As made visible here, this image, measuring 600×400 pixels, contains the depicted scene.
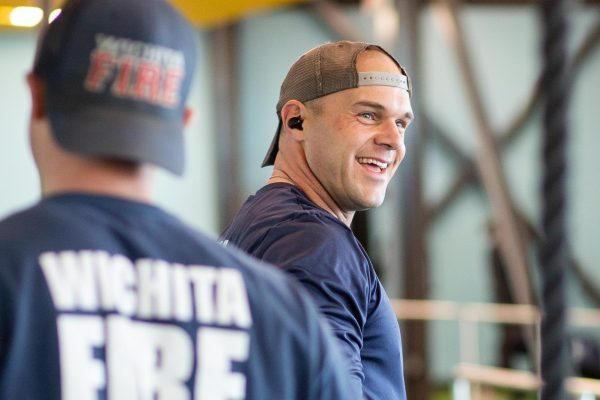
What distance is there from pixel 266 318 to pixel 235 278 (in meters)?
0.06

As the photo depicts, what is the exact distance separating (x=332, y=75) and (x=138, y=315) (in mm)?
1262

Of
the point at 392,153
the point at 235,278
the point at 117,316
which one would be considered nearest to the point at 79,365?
the point at 117,316

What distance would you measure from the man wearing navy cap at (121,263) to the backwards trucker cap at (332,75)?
109 cm

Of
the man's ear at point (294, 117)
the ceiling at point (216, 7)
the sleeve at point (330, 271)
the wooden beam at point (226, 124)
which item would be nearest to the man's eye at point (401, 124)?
the man's ear at point (294, 117)

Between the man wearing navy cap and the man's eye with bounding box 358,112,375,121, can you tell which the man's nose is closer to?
the man's eye with bounding box 358,112,375,121

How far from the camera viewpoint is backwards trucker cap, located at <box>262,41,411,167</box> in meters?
2.45

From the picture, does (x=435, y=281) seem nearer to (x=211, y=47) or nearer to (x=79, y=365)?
(x=211, y=47)

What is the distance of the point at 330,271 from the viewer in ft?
6.76

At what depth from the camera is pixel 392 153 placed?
8.02ft

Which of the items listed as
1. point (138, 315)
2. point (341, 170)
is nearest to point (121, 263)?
point (138, 315)

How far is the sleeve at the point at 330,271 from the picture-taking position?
6.66ft

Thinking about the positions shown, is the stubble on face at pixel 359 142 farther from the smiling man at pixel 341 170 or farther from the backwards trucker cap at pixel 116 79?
the backwards trucker cap at pixel 116 79

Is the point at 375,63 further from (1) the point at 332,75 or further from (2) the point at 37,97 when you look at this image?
(2) the point at 37,97

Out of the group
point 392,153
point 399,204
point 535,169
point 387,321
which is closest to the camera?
point 387,321
